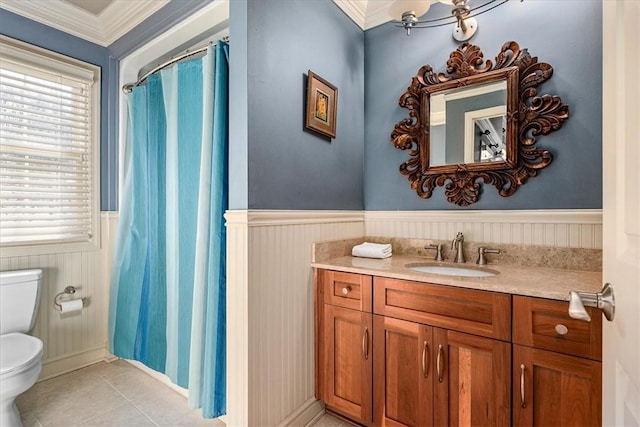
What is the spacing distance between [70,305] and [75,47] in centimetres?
178

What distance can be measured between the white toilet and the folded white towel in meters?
1.70

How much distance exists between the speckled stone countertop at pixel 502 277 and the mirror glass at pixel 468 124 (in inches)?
23.2

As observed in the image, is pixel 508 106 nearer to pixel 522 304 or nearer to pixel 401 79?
pixel 401 79

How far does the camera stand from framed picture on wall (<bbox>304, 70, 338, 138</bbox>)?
1.64 metres

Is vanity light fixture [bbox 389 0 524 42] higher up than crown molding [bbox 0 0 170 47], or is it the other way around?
crown molding [bbox 0 0 170 47]

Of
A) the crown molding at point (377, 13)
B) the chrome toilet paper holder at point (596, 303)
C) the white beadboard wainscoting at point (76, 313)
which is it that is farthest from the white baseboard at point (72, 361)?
the crown molding at point (377, 13)

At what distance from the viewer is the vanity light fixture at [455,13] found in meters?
1.54

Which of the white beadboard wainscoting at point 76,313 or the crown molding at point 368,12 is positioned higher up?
the crown molding at point 368,12

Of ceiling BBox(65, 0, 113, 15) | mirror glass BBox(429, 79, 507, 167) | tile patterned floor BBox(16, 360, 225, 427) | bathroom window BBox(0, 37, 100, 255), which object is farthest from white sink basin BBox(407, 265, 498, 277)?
ceiling BBox(65, 0, 113, 15)

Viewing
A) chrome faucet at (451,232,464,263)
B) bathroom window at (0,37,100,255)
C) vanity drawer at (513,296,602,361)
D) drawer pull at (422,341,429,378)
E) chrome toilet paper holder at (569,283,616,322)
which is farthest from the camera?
bathroom window at (0,37,100,255)

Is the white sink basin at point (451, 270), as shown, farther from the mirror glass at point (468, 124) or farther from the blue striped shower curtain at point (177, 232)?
the blue striped shower curtain at point (177, 232)

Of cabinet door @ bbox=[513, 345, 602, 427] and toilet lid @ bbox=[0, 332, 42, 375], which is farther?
toilet lid @ bbox=[0, 332, 42, 375]

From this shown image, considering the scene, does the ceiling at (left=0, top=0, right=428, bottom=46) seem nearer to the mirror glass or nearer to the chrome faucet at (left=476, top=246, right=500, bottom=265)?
the mirror glass

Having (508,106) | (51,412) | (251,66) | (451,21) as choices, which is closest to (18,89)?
(251,66)
